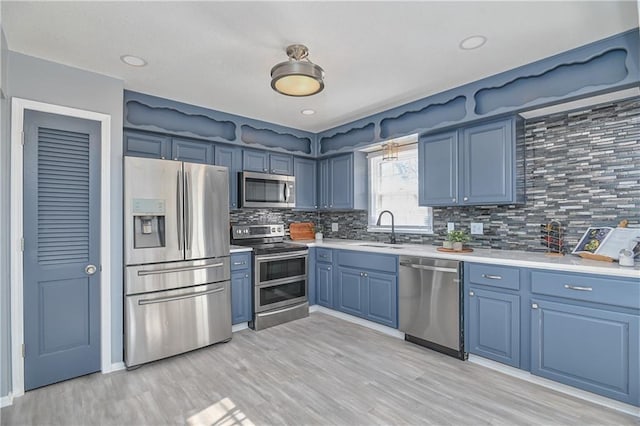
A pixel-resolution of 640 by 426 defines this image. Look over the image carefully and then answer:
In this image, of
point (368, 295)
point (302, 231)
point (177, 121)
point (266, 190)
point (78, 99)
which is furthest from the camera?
point (302, 231)

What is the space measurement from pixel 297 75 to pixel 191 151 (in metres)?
2.00

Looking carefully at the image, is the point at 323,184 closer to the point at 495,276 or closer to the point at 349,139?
the point at 349,139

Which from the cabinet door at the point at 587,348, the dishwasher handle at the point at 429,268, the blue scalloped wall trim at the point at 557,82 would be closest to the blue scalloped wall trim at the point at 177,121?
the dishwasher handle at the point at 429,268

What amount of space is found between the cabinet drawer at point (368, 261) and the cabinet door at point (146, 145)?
90.4 inches

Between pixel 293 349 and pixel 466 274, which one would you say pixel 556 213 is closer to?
pixel 466 274

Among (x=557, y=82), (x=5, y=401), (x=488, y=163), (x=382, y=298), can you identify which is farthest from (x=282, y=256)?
(x=557, y=82)

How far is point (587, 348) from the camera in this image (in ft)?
7.16

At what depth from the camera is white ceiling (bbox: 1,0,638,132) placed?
1943mm

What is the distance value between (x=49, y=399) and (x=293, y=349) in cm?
183

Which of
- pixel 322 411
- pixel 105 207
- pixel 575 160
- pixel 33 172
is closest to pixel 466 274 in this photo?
pixel 575 160

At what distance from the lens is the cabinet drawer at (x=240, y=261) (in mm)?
3529

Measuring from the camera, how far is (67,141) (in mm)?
Result: 2549

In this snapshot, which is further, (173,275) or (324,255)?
(324,255)

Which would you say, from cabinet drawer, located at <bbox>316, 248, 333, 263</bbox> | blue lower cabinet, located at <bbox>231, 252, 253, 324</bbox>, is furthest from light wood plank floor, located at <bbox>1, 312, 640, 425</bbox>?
cabinet drawer, located at <bbox>316, 248, 333, 263</bbox>
